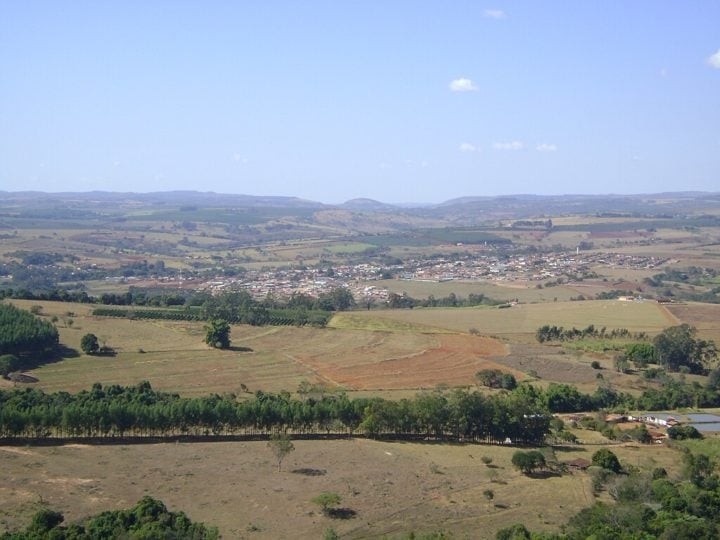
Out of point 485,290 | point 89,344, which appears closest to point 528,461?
point 89,344

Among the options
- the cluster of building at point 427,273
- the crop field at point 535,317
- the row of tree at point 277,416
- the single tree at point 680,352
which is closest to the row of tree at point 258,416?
the row of tree at point 277,416

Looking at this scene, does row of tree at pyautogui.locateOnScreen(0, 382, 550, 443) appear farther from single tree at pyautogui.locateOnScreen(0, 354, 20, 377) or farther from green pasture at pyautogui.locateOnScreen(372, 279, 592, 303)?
green pasture at pyautogui.locateOnScreen(372, 279, 592, 303)

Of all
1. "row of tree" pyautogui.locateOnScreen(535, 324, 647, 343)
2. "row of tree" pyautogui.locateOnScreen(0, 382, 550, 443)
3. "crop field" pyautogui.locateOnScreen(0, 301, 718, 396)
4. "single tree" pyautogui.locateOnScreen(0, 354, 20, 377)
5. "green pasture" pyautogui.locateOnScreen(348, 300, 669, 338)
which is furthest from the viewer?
"green pasture" pyautogui.locateOnScreen(348, 300, 669, 338)

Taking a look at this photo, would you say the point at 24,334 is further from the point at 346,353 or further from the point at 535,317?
the point at 535,317

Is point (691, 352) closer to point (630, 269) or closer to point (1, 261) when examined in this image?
point (630, 269)

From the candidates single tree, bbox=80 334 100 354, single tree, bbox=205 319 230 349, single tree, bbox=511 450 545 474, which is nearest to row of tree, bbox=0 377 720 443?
single tree, bbox=511 450 545 474

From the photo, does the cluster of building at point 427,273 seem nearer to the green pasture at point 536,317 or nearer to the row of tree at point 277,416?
the green pasture at point 536,317

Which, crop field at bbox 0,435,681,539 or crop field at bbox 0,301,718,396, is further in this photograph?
crop field at bbox 0,301,718,396
